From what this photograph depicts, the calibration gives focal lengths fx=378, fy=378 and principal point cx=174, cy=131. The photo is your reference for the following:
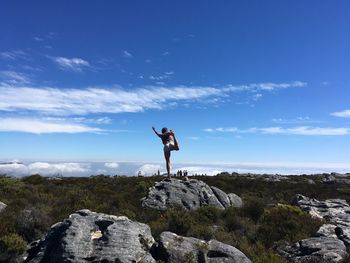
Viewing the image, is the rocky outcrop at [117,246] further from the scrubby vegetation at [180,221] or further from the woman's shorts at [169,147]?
the woman's shorts at [169,147]

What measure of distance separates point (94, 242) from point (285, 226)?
722 cm

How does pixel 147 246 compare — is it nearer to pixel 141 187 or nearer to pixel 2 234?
pixel 2 234

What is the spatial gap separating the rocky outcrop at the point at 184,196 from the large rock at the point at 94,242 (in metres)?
6.31

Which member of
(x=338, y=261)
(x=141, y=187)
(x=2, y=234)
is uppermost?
(x=141, y=187)

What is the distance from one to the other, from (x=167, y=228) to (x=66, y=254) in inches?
139

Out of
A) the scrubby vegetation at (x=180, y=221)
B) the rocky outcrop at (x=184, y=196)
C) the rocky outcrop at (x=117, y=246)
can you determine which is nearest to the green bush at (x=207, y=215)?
the scrubby vegetation at (x=180, y=221)

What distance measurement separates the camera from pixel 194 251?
8.90 metres

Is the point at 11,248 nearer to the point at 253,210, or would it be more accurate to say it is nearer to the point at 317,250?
the point at 317,250

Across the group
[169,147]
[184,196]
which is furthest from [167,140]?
[184,196]

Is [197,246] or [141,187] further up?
[141,187]

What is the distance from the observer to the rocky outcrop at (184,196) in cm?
1628

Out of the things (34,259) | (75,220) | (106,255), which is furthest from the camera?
(75,220)

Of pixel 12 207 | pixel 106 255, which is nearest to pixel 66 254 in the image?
pixel 106 255

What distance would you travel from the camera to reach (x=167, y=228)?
36.1ft
